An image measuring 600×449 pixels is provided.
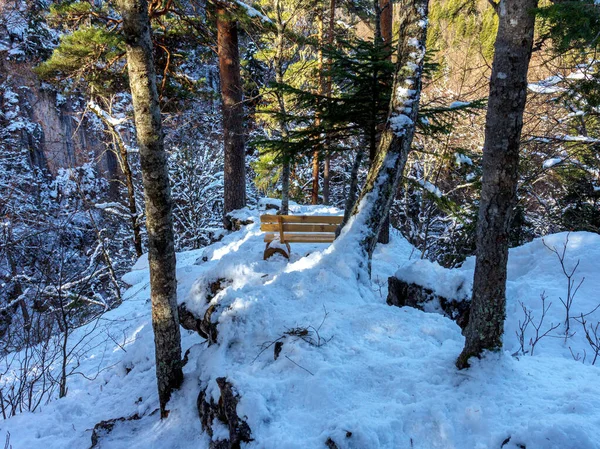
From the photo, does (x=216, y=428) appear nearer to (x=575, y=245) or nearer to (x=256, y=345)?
(x=256, y=345)

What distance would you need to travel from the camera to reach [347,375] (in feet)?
9.41

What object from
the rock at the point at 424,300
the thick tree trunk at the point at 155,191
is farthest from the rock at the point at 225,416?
the rock at the point at 424,300

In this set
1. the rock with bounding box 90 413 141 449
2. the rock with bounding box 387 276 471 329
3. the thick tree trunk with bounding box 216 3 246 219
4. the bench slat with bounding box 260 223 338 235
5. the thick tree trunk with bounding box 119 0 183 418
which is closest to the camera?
the thick tree trunk with bounding box 119 0 183 418

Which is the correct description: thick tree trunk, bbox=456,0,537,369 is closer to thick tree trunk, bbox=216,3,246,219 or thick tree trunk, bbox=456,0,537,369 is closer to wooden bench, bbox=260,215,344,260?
wooden bench, bbox=260,215,344,260

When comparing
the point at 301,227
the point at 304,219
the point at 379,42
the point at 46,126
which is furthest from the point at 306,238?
the point at 46,126

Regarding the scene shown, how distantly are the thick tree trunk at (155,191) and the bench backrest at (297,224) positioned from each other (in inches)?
127

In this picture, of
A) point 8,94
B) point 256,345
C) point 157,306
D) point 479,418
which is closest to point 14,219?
point 8,94

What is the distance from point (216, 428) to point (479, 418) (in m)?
1.98

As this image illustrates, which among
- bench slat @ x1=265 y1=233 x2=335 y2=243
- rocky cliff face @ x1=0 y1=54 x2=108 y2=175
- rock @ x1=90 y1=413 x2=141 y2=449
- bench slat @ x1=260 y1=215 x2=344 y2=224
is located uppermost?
rocky cliff face @ x1=0 y1=54 x2=108 y2=175

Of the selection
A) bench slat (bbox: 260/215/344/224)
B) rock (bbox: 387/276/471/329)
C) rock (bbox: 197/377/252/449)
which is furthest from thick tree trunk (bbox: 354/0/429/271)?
rock (bbox: 197/377/252/449)

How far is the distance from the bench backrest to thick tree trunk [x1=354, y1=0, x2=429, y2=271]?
1847 millimetres

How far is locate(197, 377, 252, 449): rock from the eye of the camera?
97.8 inches

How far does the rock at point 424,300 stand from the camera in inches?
183

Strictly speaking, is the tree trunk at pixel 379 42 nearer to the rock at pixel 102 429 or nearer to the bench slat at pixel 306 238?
the bench slat at pixel 306 238
